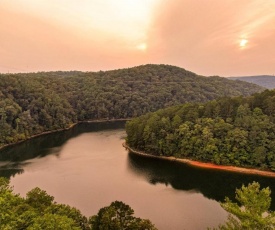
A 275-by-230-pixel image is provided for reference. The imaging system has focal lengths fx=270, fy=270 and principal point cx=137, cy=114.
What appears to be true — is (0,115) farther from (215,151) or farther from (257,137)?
(257,137)

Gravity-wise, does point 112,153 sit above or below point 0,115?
below

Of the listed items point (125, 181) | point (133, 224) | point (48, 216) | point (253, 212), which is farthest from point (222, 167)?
point (48, 216)

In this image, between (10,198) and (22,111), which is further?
(22,111)

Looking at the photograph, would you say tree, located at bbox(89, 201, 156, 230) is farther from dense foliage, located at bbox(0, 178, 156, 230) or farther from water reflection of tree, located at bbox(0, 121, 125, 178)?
water reflection of tree, located at bbox(0, 121, 125, 178)

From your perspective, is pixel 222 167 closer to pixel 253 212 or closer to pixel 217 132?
pixel 217 132

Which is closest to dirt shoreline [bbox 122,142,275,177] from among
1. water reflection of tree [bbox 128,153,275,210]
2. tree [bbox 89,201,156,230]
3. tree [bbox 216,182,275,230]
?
water reflection of tree [bbox 128,153,275,210]

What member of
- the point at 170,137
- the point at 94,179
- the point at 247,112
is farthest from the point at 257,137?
the point at 94,179
